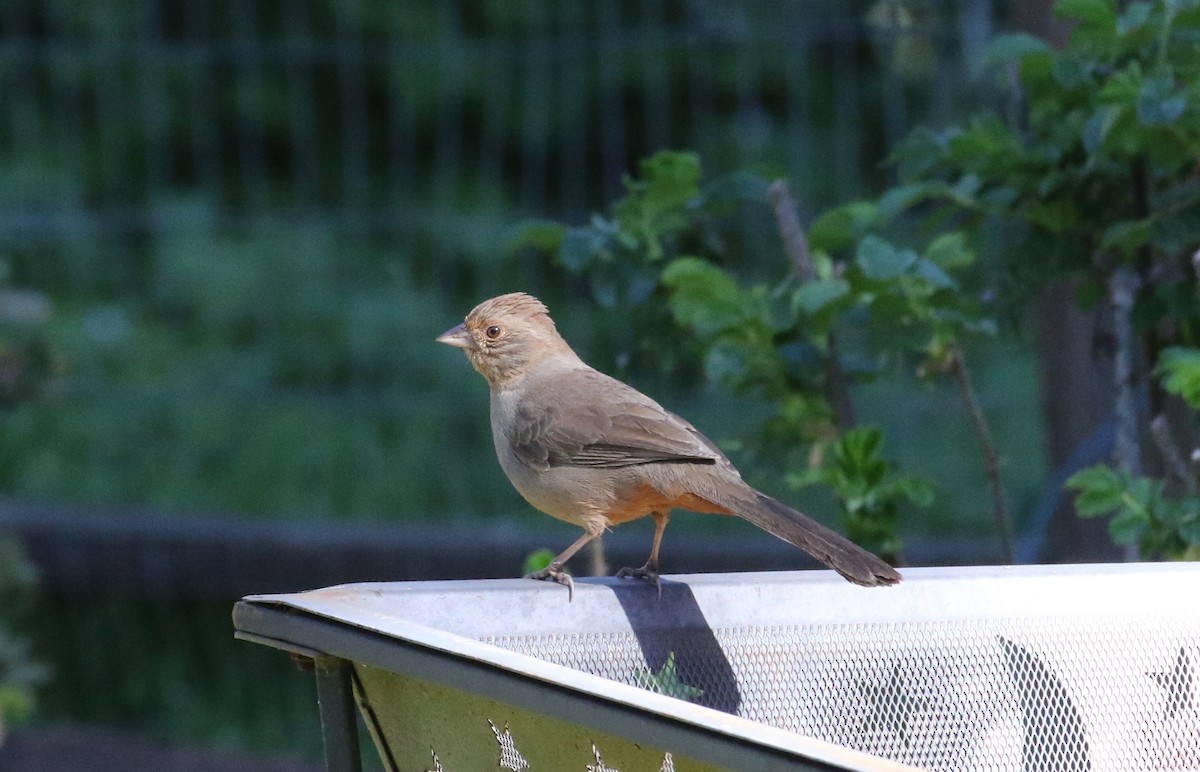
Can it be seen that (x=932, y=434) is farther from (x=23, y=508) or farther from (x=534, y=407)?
(x=23, y=508)

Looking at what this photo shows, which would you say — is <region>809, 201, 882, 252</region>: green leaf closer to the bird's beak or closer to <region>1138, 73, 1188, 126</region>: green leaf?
<region>1138, 73, 1188, 126</region>: green leaf

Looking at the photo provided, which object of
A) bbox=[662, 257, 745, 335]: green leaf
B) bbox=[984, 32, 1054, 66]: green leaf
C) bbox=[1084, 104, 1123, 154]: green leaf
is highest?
bbox=[984, 32, 1054, 66]: green leaf

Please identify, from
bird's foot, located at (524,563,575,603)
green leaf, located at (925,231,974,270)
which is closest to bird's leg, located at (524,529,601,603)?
bird's foot, located at (524,563,575,603)

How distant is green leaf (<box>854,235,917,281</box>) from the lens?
106 inches

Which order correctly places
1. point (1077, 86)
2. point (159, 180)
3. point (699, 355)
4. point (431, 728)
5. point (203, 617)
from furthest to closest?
point (159, 180), point (203, 617), point (699, 355), point (1077, 86), point (431, 728)

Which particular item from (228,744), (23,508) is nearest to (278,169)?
(23,508)

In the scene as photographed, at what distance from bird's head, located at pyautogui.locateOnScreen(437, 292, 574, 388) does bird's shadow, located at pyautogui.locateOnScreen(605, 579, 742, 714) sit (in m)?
1.43

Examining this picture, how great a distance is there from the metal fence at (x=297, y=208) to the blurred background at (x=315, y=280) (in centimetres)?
2

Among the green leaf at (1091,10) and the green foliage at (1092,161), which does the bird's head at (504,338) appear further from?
the green leaf at (1091,10)

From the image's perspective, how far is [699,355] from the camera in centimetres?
315

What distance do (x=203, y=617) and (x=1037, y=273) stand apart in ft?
15.8

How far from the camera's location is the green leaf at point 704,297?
111 inches

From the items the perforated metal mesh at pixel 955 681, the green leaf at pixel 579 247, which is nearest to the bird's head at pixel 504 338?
the green leaf at pixel 579 247

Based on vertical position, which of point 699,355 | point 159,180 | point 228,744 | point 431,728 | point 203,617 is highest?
point 159,180
